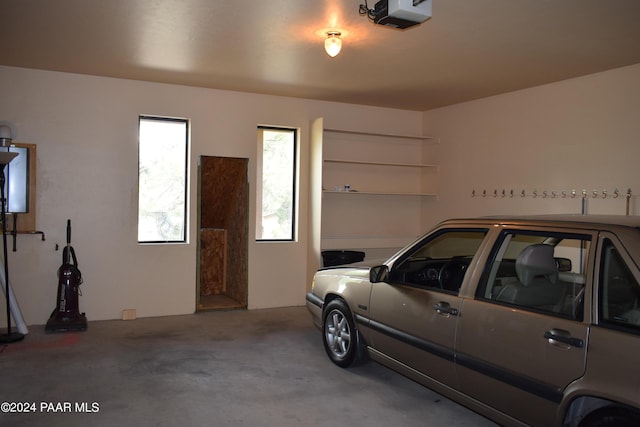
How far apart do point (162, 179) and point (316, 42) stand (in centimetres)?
290

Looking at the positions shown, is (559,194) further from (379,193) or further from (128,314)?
(128,314)

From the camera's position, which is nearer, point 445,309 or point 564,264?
point 445,309

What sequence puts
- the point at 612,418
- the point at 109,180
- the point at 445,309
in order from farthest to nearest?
the point at 109,180 → the point at 445,309 → the point at 612,418

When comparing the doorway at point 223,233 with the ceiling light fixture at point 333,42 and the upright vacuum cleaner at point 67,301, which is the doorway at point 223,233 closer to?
the upright vacuum cleaner at point 67,301

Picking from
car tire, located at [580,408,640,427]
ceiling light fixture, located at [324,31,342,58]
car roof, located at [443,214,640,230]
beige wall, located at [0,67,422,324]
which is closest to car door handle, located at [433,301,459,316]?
car roof, located at [443,214,640,230]

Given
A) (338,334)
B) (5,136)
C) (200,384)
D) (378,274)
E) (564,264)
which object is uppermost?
(5,136)

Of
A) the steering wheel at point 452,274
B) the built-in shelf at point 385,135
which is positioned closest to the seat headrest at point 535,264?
the steering wheel at point 452,274

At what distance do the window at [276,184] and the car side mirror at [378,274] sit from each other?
332 cm

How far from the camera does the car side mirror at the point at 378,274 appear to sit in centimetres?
356

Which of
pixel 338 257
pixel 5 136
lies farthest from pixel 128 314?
pixel 338 257

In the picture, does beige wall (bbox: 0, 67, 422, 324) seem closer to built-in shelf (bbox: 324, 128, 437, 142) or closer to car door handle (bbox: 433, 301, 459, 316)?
built-in shelf (bbox: 324, 128, 437, 142)

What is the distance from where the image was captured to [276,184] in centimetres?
678

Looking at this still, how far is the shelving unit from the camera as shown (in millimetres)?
6688

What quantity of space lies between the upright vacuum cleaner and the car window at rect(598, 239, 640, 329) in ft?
16.3
